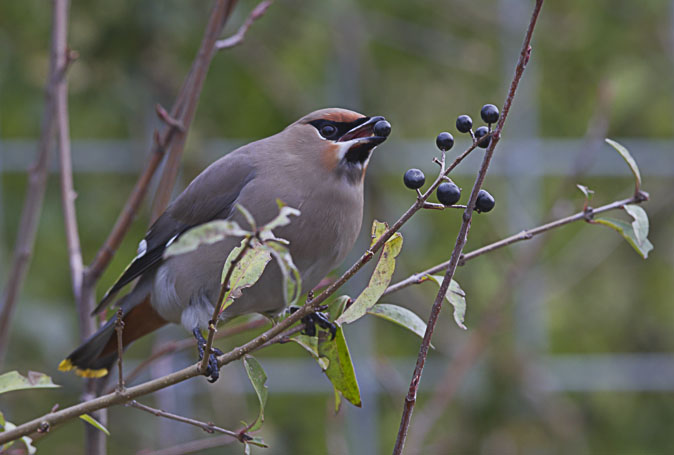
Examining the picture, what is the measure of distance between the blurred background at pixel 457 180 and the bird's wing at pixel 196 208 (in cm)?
125

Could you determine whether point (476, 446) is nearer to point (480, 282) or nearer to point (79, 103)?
point (480, 282)

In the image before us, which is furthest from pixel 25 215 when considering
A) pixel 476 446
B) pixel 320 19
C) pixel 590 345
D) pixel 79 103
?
pixel 590 345

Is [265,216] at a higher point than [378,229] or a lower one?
lower

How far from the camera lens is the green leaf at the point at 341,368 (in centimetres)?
127

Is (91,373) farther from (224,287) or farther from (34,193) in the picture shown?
(224,287)

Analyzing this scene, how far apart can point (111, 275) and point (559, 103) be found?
2454 mm

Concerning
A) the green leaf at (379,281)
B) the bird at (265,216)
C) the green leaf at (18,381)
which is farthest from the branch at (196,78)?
the green leaf at (379,281)

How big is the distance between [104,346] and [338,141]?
676mm

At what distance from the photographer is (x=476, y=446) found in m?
3.61

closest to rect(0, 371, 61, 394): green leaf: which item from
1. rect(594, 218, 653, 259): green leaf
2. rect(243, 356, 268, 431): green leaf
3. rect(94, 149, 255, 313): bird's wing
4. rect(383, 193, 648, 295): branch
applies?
rect(243, 356, 268, 431): green leaf

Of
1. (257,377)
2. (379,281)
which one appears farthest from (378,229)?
(257,377)

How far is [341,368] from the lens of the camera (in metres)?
1.27

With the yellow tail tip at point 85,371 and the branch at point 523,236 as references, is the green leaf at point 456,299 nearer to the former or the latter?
the branch at point 523,236

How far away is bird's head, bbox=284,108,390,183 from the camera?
180 cm
